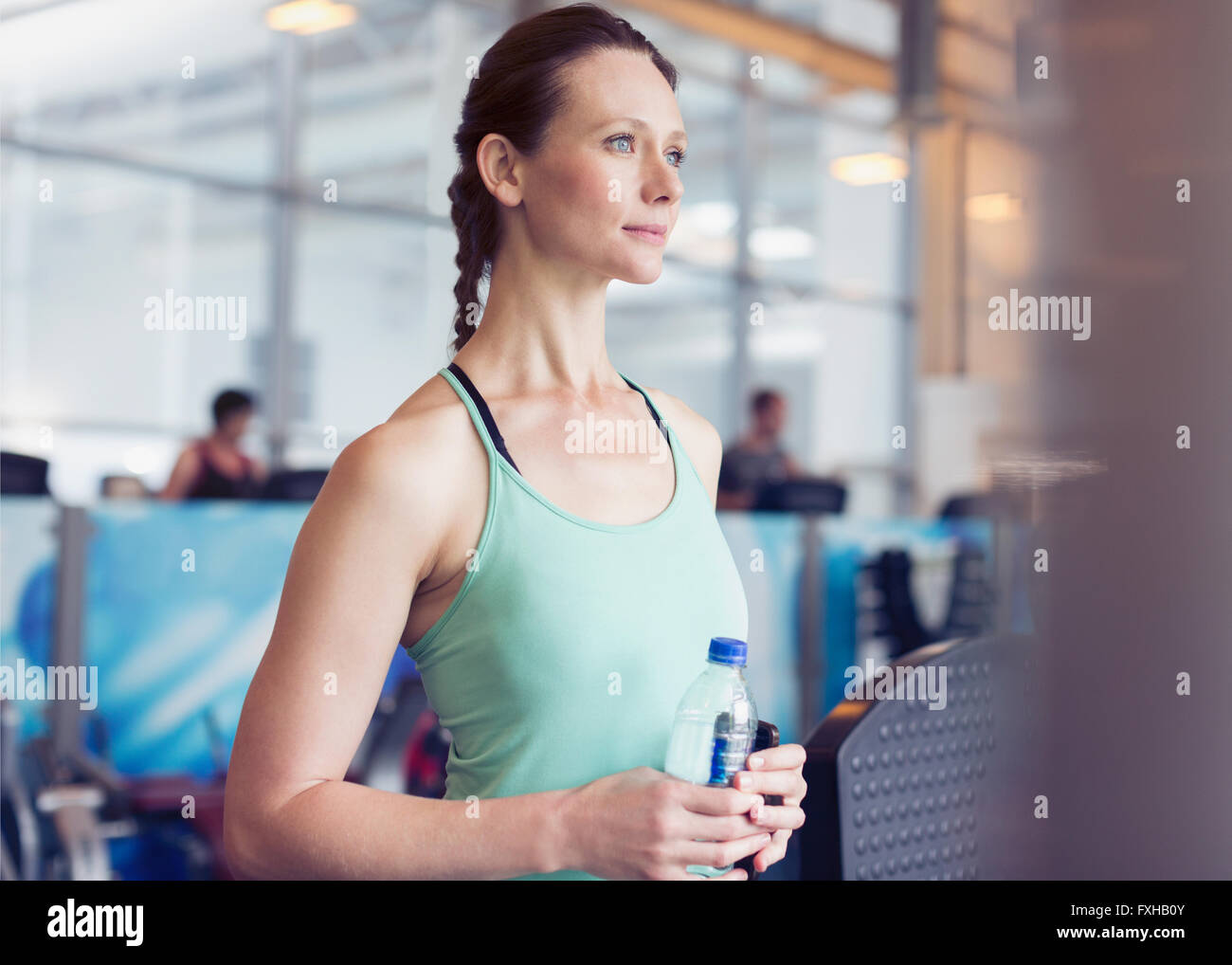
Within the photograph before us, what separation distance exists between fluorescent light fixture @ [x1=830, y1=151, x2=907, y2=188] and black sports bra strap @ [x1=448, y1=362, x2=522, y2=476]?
8379mm

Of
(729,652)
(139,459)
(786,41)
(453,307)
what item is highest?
(786,41)

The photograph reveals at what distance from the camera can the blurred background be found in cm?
64

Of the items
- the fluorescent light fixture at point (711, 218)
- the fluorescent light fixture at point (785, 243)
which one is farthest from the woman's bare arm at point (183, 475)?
the fluorescent light fixture at point (785, 243)

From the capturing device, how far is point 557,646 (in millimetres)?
815

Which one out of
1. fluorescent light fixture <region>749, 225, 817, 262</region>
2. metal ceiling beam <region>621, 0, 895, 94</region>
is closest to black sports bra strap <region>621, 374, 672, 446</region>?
metal ceiling beam <region>621, 0, 895, 94</region>

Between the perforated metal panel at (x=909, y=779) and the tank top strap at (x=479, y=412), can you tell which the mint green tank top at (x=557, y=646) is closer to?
the tank top strap at (x=479, y=412)

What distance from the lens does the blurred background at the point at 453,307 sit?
0.64m

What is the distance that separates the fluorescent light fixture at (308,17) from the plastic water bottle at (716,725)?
628cm

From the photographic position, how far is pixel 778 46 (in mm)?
8406

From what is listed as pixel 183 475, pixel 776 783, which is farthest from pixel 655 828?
pixel 183 475

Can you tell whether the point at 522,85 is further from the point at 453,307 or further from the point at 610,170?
the point at 453,307

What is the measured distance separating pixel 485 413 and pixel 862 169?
858 centimetres
